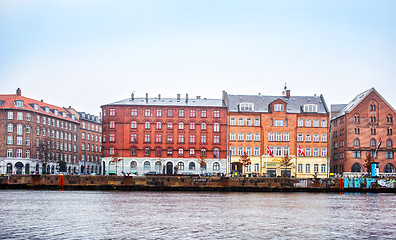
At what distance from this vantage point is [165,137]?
110m

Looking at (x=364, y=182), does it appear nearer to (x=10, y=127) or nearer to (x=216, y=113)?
(x=216, y=113)

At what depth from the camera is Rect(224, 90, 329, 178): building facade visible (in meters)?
110

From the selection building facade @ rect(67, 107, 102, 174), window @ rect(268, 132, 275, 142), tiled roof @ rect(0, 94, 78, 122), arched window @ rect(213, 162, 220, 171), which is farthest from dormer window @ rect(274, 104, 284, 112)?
building facade @ rect(67, 107, 102, 174)

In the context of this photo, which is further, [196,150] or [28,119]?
[28,119]

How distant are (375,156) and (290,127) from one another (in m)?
18.7

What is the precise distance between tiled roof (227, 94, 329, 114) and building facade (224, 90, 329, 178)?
1400 mm

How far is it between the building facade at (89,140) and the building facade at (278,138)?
61694 mm

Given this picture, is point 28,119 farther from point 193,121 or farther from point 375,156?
point 375,156

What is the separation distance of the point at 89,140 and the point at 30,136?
125 ft

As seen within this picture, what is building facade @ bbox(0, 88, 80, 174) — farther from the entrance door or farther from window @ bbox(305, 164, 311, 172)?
window @ bbox(305, 164, 311, 172)

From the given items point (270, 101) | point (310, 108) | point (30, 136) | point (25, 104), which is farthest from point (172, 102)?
point (25, 104)

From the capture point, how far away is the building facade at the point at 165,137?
357ft

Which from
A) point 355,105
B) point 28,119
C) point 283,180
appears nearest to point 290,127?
point 355,105

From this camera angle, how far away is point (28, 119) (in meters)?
126
